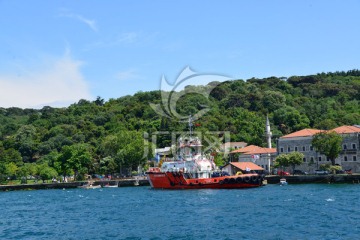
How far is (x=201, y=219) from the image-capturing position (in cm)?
3738

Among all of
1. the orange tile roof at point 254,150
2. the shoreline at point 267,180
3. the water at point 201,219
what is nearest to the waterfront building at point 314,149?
the orange tile roof at point 254,150

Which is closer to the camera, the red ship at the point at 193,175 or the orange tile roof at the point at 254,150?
the red ship at the point at 193,175

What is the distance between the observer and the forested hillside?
348 feet

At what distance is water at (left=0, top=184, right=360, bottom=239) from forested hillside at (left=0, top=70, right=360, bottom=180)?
5166 centimetres

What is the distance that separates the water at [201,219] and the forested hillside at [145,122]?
5166cm

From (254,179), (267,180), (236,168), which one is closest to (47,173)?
(236,168)

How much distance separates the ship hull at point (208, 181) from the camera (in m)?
67.1

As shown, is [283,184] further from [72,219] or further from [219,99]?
[219,99]

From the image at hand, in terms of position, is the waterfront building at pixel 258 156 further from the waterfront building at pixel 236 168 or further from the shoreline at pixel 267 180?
the shoreline at pixel 267 180

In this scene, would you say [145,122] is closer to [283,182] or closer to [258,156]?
[258,156]

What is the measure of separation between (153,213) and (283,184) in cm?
3499

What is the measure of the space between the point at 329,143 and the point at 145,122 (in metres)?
65.9

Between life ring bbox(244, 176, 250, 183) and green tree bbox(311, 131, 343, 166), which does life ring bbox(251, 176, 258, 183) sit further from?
green tree bbox(311, 131, 343, 166)

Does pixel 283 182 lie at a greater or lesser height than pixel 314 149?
lesser
